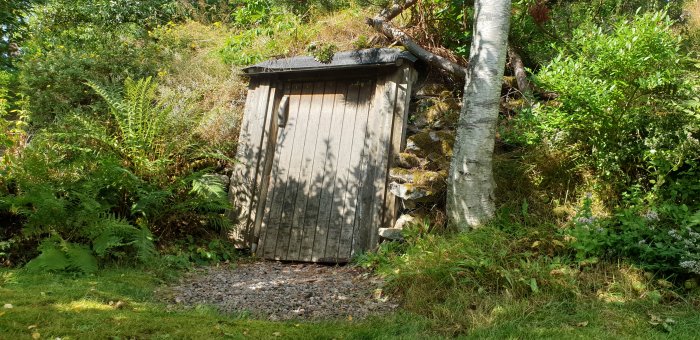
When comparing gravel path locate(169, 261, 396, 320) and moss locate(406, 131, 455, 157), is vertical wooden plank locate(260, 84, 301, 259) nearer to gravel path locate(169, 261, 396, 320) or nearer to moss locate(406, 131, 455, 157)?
gravel path locate(169, 261, 396, 320)

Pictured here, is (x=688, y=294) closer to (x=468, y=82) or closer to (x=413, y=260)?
(x=413, y=260)

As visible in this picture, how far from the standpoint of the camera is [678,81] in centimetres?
419

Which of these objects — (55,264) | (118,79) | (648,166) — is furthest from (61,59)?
(648,166)

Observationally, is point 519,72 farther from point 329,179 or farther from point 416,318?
point 416,318

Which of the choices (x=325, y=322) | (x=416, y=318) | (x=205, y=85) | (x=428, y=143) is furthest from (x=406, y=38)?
(x=325, y=322)

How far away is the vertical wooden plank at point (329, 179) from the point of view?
576cm

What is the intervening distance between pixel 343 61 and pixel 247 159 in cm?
183

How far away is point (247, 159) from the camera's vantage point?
251 inches

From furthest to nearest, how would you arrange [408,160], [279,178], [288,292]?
1. [279,178]
2. [408,160]
3. [288,292]

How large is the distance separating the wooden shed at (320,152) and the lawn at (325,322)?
6.68 feet

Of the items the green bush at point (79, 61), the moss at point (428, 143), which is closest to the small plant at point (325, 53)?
the moss at point (428, 143)

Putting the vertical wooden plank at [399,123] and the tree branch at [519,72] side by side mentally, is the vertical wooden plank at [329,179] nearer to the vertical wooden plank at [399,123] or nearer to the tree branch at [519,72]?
the vertical wooden plank at [399,123]

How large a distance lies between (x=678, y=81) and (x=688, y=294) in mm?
1892

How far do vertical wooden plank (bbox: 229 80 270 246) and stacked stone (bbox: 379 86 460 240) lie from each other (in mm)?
1943
